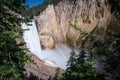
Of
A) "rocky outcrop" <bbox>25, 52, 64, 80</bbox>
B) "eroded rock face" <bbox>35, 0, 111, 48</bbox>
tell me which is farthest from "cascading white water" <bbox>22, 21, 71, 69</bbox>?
"rocky outcrop" <bbox>25, 52, 64, 80</bbox>

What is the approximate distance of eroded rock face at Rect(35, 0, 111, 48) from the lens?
67.7 meters

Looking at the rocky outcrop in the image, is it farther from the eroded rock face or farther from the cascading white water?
the eroded rock face

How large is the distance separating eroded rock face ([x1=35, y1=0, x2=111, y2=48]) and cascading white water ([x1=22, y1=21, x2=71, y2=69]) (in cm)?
210

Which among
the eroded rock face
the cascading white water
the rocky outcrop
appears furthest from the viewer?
the eroded rock face

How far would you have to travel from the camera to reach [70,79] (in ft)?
64.4

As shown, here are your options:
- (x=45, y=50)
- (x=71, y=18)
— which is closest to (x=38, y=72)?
(x=45, y=50)

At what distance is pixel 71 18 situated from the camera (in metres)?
71.4

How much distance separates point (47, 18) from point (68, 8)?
6.60 m

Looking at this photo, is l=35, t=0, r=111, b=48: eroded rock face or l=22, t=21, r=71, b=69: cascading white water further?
l=35, t=0, r=111, b=48: eroded rock face

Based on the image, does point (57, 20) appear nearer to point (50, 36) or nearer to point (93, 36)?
point (50, 36)

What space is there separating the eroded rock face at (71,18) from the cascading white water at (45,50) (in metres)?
2.10

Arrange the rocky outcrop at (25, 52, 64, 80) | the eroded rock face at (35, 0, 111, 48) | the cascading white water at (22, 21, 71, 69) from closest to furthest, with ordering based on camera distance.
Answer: the rocky outcrop at (25, 52, 64, 80) → the cascading white water at (22, 21, 71, 69) → the eroded rock face at (35, 0, 111, 48)

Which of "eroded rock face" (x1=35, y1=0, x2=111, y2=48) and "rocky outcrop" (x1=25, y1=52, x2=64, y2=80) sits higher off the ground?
"eroded rock face" (x1=35, y1=0, x2=111, y2=48)

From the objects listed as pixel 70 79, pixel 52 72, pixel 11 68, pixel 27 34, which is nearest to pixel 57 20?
pixel 27 34
